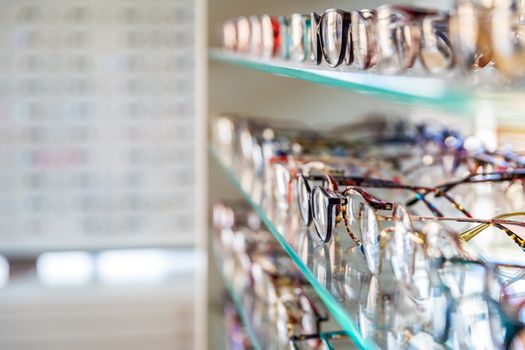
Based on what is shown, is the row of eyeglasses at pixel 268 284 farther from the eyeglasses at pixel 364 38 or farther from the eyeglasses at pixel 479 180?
the eyeglasses at pixel 364 38

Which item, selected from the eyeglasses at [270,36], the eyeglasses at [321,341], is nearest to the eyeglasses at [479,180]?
the eyeglasses at [321,341]

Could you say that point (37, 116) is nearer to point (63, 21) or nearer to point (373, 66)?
point (63, 21)

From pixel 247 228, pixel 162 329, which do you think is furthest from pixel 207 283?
pixel 162 329

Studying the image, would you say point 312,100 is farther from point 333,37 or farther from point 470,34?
point 470,34

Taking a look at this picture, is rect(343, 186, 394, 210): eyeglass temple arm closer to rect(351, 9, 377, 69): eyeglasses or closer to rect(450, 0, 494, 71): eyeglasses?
rect(351, 9, 377, 69): eyeglasses

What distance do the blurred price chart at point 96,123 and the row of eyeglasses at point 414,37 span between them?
2312 millimetres

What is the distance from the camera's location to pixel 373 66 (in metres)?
0.75

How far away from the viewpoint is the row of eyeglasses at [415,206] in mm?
685

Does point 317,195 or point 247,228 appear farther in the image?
point 247,228

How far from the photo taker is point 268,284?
1.42m

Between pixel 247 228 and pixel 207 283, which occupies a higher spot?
pixel 247 228

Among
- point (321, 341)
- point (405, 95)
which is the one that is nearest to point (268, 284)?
point (321, 341)

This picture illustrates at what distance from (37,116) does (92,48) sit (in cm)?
39

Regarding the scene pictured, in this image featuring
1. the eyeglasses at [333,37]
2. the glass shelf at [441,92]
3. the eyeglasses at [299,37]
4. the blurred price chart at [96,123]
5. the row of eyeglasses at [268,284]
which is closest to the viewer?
the glass shelf at [441,92]
